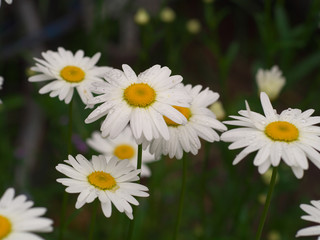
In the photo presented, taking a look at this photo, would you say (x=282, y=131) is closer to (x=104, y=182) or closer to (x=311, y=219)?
(x=311, y=219)

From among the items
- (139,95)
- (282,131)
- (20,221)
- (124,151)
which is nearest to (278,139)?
(282,131)

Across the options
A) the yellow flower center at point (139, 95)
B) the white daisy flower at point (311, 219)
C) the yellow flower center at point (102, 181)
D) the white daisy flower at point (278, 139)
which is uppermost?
the yellow flower center at point (139, 95)

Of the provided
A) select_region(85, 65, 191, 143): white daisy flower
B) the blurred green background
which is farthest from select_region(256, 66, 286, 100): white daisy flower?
select_region(85, 65, 191, 143): white daisy flower

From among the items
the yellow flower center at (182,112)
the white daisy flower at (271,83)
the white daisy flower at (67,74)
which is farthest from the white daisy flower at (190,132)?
the white daisy flower at (271,83)

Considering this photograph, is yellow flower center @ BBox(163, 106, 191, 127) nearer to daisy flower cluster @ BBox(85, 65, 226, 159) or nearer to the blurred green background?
daisy flower cluster @ BBox(85, 65, 226, 159)

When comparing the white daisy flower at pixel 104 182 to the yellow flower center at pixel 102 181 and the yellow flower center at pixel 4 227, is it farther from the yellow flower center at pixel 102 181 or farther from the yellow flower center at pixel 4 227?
the yellow flower center at pixel 4 227

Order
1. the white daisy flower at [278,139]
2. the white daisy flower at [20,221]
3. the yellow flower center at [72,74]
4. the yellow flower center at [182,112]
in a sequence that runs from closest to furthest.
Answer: the white daisy flower at [20,221]
the white daisy flower at [278,139]
the yellow flower center at [182,112]
the yellow flower center at [72,74]

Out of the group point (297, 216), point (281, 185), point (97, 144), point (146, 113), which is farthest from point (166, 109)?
point (297, 216)
